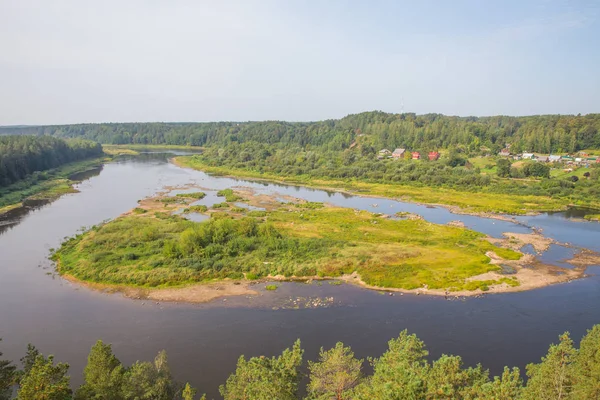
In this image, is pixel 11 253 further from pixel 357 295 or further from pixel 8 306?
pixel 357 295

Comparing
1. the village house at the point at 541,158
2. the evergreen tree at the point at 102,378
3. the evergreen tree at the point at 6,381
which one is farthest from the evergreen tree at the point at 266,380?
the village house at the point at 541,158

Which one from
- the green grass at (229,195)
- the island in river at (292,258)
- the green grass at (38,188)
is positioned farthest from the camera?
the green grass at (229,195)

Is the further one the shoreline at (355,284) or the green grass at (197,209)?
the green grass at (197,209)

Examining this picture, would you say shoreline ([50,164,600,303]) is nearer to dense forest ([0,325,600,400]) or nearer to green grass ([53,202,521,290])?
green grass ([53,202,521,290])

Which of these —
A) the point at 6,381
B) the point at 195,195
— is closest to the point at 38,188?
the point at 195,195

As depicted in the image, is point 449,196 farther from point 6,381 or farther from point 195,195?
point 6,381

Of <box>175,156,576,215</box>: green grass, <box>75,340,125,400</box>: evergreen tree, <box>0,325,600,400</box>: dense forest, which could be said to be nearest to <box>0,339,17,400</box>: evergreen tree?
<box>0,325,600,400</box>: dense forest

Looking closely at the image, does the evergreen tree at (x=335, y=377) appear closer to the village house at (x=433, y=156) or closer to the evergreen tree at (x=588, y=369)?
the evergreen tree at (x=588, y=369)
